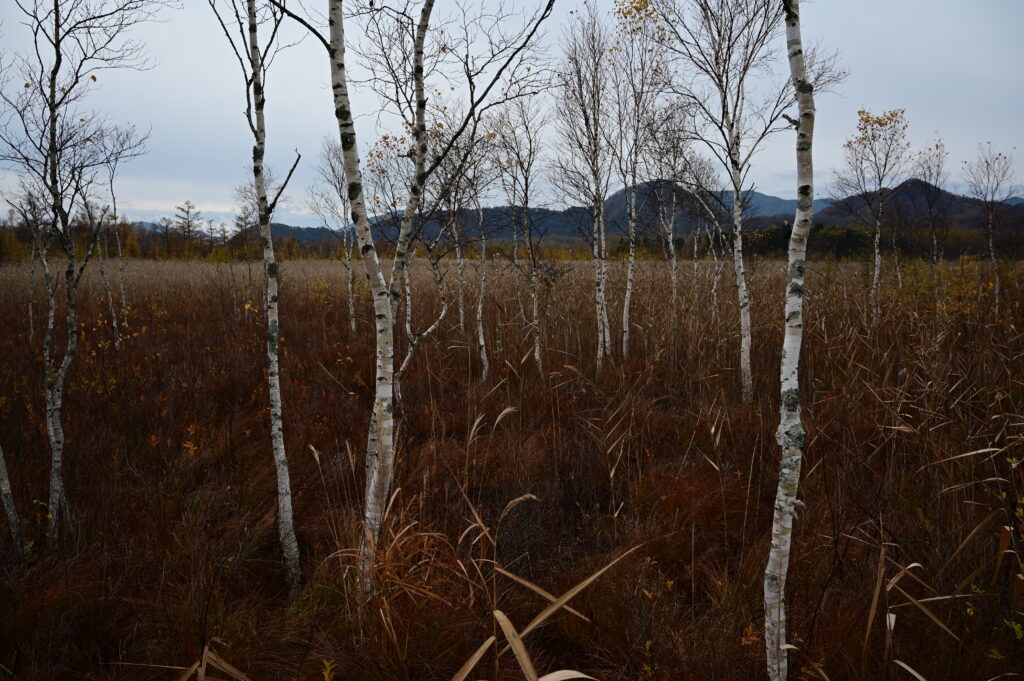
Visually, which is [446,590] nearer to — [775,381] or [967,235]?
[775,381]

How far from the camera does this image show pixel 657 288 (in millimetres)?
10992

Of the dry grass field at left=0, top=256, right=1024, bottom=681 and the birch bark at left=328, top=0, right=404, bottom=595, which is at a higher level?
the birch bark at left=328, top=0, right=404, bottom=595

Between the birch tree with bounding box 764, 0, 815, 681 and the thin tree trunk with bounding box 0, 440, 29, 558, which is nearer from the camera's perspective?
the birch tree with bounding box 764, 0, 815, 681

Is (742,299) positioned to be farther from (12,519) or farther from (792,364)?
(12,519)

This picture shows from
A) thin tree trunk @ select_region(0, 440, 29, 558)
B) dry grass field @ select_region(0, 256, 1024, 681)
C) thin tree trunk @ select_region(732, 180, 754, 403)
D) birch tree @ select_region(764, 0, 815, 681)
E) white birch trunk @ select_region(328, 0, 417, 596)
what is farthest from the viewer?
thin tree trunk @ select_region(732, 180, 754, 403)

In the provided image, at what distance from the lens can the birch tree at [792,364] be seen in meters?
1.56

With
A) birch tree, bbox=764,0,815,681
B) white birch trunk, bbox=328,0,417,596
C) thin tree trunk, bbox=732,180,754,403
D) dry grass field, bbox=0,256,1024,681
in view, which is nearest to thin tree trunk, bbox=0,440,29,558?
dry grass field, bbox=0,256,1024,681

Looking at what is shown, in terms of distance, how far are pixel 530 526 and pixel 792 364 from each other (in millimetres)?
1833

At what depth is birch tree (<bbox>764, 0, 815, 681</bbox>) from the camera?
61.6 inches

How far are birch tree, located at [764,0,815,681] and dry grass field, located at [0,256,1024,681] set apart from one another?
0.25 meters

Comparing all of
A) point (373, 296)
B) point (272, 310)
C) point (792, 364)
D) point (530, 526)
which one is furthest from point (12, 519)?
point (792, 364)

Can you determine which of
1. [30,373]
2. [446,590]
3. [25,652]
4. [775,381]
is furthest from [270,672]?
[30,373]

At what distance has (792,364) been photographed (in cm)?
163

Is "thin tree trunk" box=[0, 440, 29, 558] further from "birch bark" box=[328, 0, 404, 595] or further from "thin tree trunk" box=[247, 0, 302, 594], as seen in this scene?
"birch bark" box=[328, 0, 404, 595]
